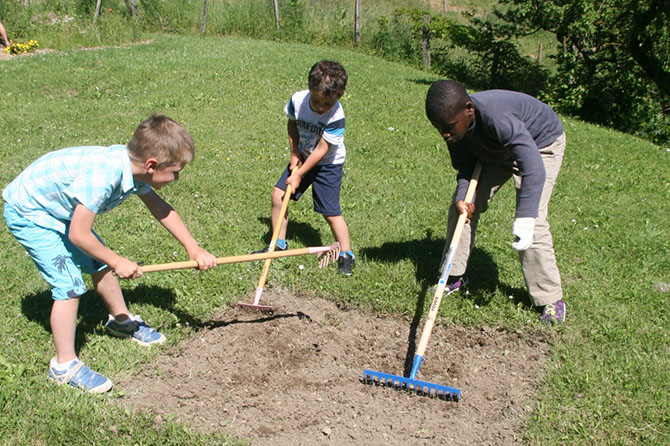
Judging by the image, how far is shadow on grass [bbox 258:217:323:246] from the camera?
16.8ft

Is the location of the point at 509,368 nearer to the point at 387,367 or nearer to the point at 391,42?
the point at 387,367

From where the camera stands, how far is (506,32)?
1463cm

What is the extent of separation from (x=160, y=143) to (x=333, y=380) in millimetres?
1734

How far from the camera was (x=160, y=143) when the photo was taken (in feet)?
9.18

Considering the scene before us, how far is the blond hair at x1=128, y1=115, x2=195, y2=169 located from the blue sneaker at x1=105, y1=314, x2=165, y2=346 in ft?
4.20

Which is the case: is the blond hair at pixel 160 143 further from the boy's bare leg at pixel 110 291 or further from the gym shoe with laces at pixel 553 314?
the gym shoe with laces at pixel 553 314

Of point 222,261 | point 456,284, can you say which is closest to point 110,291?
point 222,261

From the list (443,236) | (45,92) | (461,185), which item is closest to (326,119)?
(461,185)

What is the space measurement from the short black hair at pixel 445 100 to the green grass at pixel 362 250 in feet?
5.14

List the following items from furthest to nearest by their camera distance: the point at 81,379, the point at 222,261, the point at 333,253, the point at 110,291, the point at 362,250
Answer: the point at 362,250 → the point at 333,253 → the point at 110,291 → the point at 222,261 → the point at 81,379

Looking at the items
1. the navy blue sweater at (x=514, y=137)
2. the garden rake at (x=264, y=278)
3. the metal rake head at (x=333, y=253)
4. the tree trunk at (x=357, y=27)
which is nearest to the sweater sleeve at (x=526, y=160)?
the navy blue sweater at (x=514, y=137)

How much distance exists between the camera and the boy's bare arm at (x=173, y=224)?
10.7ft

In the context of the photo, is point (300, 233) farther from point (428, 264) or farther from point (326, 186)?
point (428, 264)

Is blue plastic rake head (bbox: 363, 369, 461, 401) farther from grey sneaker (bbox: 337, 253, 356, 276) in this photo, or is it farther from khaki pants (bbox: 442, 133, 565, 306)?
grey sneaker (bbox: 337, 253, 356, 276)
